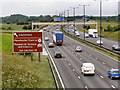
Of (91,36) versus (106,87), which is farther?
(91,36)

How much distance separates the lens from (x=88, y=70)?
1303 inches

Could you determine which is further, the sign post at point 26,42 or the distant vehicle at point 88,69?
the sign post at point 26,42

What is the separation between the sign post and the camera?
134 feet

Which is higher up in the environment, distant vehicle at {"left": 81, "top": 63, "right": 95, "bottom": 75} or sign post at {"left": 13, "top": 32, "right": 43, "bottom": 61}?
sign post at {"left": 13, "top": 32, "right": 43, "bottom": 61}

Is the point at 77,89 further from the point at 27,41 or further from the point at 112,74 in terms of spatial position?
the point at 27,41

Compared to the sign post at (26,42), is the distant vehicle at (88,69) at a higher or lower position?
lower

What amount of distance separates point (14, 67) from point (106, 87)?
10804 mm

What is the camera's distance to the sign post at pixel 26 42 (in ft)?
134

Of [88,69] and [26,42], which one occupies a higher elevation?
[26,42]

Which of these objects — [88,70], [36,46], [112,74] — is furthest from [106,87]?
[36,46]

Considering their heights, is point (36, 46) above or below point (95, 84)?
above

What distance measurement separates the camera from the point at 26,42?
4094 centimetres

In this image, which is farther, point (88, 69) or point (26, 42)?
point (26, 42)

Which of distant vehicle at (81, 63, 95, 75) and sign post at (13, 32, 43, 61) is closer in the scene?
distant vehicle at (81, 63, 95, 75)
